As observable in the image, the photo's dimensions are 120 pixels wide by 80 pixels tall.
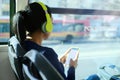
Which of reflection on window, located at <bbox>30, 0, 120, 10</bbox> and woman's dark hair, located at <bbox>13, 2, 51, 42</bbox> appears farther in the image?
reflection on window, located at <bbox>30, 0, 120, 10</bbox>

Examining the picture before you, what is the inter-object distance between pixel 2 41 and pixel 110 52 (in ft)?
3.59

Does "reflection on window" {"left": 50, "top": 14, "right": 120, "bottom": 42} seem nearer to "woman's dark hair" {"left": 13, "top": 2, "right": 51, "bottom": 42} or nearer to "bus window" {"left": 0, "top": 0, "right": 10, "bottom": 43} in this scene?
"bus window" {"left": 0, "top": 0, "right": 10, "bottom": 43}

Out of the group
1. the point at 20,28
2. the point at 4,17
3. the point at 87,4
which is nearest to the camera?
the point at 20,28

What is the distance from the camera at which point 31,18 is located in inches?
56.8

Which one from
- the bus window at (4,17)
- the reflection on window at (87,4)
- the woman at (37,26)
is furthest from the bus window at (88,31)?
the woman at (37,26)

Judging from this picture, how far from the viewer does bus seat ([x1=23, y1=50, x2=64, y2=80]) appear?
104cm

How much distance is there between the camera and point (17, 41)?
1389mm

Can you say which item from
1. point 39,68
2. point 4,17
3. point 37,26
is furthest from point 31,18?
point 4,17

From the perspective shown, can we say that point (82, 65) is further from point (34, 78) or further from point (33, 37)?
point (34, 78)

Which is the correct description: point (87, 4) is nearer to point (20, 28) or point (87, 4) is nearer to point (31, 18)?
point (31, 18)

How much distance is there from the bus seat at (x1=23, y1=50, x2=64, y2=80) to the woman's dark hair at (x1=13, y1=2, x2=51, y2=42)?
0.96 feet

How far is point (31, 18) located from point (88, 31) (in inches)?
39.2

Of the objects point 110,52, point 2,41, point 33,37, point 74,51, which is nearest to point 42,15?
point 33,37

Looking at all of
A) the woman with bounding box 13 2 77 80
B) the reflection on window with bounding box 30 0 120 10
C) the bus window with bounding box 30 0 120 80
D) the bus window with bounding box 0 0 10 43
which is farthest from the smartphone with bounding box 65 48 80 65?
the bus window with bounding box 0 0 10 43
